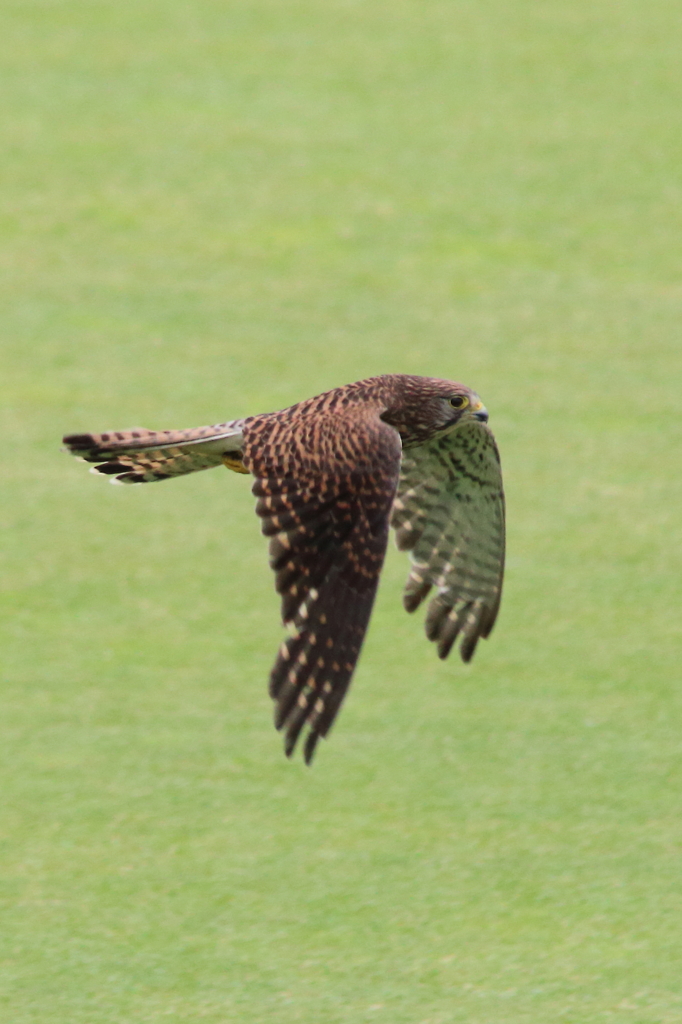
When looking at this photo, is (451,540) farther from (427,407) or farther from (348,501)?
(348,501)

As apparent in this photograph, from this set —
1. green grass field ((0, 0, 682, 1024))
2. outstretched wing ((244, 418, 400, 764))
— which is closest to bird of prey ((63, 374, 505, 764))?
outstretched wing ((244, 418, 400, 764))

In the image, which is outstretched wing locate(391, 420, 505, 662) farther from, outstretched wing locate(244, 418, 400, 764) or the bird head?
outstretched wing locate(244, 418, 400, 764)

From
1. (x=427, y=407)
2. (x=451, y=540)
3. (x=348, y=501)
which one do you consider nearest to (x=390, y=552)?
(x=451, y=540)

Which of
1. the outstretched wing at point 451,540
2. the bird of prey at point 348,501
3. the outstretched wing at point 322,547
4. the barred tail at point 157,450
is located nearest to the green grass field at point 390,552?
the outstretched wing at point 451,540

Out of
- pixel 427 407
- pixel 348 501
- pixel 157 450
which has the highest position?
pixel 427 407

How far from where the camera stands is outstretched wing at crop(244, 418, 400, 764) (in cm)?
561

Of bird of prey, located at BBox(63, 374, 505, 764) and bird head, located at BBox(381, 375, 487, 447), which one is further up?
bird head, located at BBox(381, 375, 487, 447)

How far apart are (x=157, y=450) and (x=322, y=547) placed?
900 millimetres

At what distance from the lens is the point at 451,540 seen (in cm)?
743

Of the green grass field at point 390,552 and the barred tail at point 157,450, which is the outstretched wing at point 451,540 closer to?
the green grass field at point 390,552

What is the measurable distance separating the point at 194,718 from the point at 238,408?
3220mm

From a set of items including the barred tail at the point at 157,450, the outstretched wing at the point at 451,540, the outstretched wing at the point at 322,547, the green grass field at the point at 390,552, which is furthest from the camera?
the outstretched wing at the point at 451,540

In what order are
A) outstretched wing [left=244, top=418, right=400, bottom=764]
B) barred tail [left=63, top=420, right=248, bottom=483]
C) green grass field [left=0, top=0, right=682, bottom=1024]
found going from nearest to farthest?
1. outstretched wing [left=244, top=418, right=400, bottom=764]
2. barred tail [left=63, top=420, right=248, bottom=483]
3. green grass field [left=0, top=0, right=682, bottom=1024]

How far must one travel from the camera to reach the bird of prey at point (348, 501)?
5680 mm
